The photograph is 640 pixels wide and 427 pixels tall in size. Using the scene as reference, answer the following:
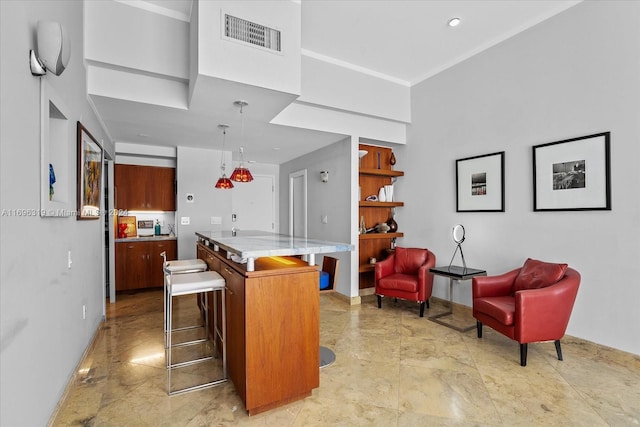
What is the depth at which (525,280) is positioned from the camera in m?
3.15

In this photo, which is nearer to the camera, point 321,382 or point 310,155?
point 321,382

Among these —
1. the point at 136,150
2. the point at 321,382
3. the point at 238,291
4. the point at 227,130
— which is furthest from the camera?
the point at 136,150

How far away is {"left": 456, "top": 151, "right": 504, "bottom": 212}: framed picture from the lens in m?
3.70

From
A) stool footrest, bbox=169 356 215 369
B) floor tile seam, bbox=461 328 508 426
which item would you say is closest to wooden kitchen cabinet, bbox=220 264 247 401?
stool footrest, bbox=169 356 215 369

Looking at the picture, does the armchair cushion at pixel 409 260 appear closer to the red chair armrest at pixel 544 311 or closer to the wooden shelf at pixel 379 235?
the wooden shelf at pixel 379 235

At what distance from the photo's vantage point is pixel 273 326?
81.4 inches

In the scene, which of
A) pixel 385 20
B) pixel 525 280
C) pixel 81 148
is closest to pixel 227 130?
pixel 81 148

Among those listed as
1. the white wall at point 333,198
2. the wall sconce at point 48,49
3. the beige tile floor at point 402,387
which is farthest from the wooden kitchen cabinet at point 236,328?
the white wall at point 333,198

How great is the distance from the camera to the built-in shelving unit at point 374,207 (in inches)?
193

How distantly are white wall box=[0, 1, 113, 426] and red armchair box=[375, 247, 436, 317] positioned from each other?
10.7ft

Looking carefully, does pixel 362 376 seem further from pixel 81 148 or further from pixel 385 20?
pixel 385 20

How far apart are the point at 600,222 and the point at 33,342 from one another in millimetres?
4243

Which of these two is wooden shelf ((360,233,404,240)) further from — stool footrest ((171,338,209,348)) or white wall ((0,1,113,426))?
white wall ((0,1,113,426))

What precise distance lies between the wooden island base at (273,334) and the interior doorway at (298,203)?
3.69m
